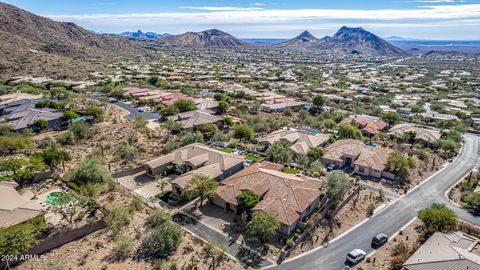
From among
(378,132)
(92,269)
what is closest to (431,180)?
(378,132)

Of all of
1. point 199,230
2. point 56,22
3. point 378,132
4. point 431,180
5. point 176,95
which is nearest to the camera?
point 199,230

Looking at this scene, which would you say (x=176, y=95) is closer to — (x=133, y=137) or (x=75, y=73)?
(x=133, y=137)

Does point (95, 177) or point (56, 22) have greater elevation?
point (56, 22)

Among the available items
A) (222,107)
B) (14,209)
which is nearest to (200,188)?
(14,209)

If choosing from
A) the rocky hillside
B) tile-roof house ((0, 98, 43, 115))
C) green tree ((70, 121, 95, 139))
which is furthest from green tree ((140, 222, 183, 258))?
the rocky hillside

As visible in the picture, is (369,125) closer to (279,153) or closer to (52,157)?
(279,153)

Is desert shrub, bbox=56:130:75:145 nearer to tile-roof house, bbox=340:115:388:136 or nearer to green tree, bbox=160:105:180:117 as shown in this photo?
green tree, bbox=160:105:180:117

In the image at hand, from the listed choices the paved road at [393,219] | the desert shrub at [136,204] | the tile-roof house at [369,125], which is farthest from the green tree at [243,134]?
the paved road at [393,219]
